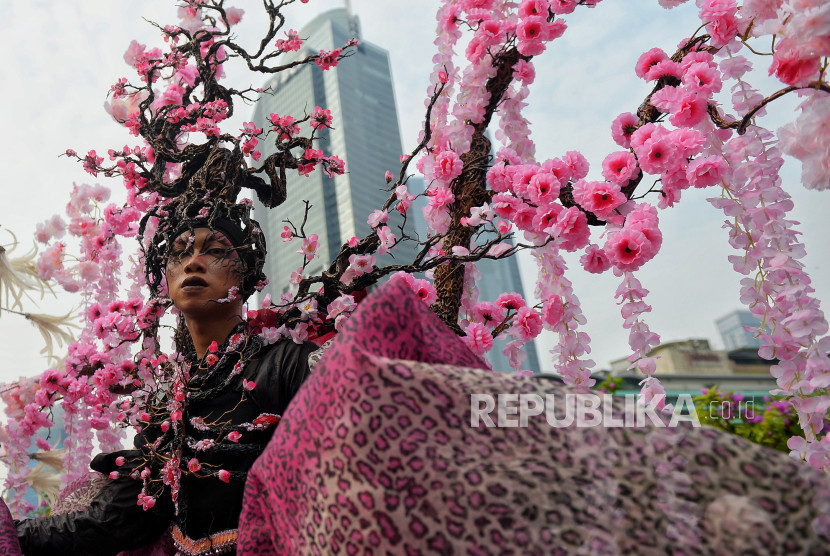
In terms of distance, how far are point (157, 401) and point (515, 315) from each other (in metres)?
1.76

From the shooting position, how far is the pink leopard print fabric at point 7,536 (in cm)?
198

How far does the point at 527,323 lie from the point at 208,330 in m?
1.57

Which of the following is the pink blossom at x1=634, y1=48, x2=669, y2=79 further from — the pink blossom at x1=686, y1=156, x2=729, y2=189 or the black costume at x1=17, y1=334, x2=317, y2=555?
the black costume at x1=17, y1=334, x2=317, y2=555

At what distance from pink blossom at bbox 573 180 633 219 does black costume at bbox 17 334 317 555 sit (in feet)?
4.53

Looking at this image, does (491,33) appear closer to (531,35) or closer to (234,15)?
(531,35)

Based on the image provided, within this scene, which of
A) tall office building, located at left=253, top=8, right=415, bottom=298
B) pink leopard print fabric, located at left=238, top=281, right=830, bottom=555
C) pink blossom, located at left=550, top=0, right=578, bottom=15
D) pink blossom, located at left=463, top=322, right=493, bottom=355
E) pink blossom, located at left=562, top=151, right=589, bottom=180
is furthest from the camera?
tall office building, located at left=253, top=8, right=415, bottom=298

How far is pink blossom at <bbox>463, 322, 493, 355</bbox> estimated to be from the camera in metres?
2.74

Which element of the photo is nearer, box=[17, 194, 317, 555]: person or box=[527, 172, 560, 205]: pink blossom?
box=[17, 194, 317, 555]: person

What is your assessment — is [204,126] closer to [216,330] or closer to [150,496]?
[216,330]

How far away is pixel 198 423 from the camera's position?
216cm

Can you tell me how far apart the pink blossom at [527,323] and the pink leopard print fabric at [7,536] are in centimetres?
229

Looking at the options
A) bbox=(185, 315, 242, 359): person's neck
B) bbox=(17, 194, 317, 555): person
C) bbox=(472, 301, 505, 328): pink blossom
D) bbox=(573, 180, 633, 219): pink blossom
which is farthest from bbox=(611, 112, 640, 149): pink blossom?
bbox=(185, 315, 242, 359): person's neck

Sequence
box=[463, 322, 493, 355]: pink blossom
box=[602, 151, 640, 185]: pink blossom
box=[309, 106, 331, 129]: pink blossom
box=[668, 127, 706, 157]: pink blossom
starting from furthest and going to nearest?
box=[309, 106, 331, 129]: pink blossom
box=[463, 322, 493, 355]: pink blossom
box=[602, 151, 640, 185]: pink blossom
box=[668, 127, 706, 157]: pink blossom

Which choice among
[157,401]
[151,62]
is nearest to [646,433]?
[157,401]
